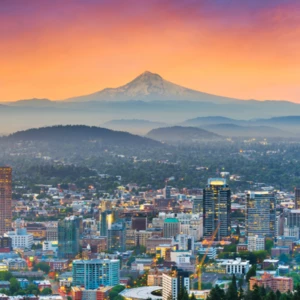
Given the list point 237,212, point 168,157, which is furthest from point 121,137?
point 237,212

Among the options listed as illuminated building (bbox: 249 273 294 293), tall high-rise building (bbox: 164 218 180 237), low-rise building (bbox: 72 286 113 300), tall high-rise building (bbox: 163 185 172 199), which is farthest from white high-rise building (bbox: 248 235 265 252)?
tall high-rise building (bbox: 163 185 172 199)

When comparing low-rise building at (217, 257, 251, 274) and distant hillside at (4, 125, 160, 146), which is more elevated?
distant hillside at (4, 125, 160, 146)

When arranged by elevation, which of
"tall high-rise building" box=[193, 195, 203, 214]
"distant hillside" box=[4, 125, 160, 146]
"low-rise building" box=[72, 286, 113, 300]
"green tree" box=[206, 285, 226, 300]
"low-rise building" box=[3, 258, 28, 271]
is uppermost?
"distant hillside" box=[4, 125, 160, 146]

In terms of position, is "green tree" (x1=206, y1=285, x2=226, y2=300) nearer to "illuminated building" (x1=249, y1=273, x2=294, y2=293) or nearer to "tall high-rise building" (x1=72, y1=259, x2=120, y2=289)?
"illuminated building" (x1=249, y1=273, x2=294, y2=293)

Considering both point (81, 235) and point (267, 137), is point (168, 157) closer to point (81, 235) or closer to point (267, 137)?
point (267, 137)

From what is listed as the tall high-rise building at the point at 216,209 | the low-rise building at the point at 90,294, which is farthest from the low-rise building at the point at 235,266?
the tall high-rise building at the point at 216,209
